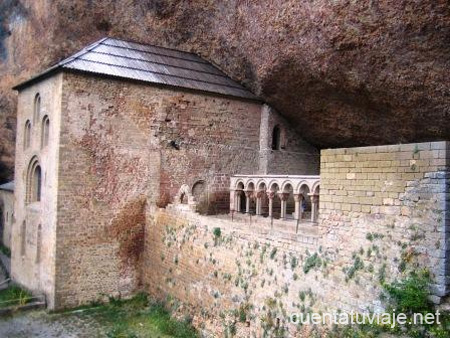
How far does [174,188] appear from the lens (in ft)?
45.4

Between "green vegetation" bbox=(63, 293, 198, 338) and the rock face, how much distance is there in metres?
7.98

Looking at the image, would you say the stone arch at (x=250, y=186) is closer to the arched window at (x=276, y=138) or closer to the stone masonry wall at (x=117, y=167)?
the stone masonry wall at (x=117, y=167)

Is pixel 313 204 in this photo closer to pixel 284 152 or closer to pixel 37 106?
pixel 284 152

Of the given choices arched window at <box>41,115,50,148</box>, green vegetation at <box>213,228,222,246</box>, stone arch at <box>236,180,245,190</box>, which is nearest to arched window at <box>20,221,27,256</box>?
arched window at <box>41,115,50,148</box>

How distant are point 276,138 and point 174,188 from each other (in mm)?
4936

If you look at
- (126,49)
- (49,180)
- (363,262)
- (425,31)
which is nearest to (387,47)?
(425,31)

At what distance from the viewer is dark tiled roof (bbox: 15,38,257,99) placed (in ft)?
41.3

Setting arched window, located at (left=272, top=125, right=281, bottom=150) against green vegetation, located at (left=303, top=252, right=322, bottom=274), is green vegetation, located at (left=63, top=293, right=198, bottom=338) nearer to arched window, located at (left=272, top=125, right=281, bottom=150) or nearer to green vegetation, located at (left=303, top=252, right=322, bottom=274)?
green vegetation, located at (left=303, top=252, right=322, bottom=274)

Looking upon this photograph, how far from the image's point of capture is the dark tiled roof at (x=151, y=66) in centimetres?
1259

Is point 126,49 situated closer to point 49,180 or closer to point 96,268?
point 49,180

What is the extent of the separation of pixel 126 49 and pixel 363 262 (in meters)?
11.0

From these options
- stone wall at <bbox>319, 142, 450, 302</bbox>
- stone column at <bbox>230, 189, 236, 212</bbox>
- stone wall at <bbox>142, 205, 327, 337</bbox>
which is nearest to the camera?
stone wall at <bbox>319, 142, 450, 302</bbox>

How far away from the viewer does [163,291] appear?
38.4 feet

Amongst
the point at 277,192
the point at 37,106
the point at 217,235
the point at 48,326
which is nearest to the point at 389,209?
the point at 217,235
